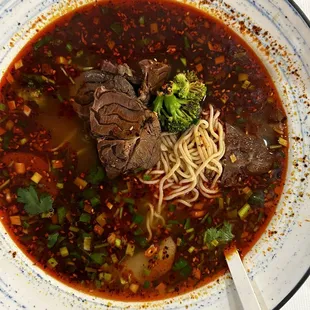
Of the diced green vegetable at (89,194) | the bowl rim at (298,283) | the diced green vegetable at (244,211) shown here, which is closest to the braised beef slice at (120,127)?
the diced green vegetable at (89,194)

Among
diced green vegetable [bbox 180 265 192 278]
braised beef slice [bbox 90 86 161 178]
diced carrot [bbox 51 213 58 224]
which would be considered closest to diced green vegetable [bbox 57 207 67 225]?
diced carrot [bbox 51 213 58 224]

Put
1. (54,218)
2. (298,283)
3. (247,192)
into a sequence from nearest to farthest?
(298,283) → (54,218) → (247,192)

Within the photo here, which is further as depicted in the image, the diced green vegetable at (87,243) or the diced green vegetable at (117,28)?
the diced green vegetable at (117,28)

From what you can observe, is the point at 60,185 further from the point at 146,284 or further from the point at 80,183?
the point at 146,284

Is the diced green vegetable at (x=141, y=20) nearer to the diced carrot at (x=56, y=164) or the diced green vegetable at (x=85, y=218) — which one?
the diced carrot at (x=56, y=164)

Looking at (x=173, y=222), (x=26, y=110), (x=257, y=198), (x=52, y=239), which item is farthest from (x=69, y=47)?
(x=257, y=198)

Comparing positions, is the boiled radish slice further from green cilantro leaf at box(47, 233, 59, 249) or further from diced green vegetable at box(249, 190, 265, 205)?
diced green vegetable at box(249, 190, 265, 205)

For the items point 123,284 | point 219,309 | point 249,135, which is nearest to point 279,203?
point 249,135
